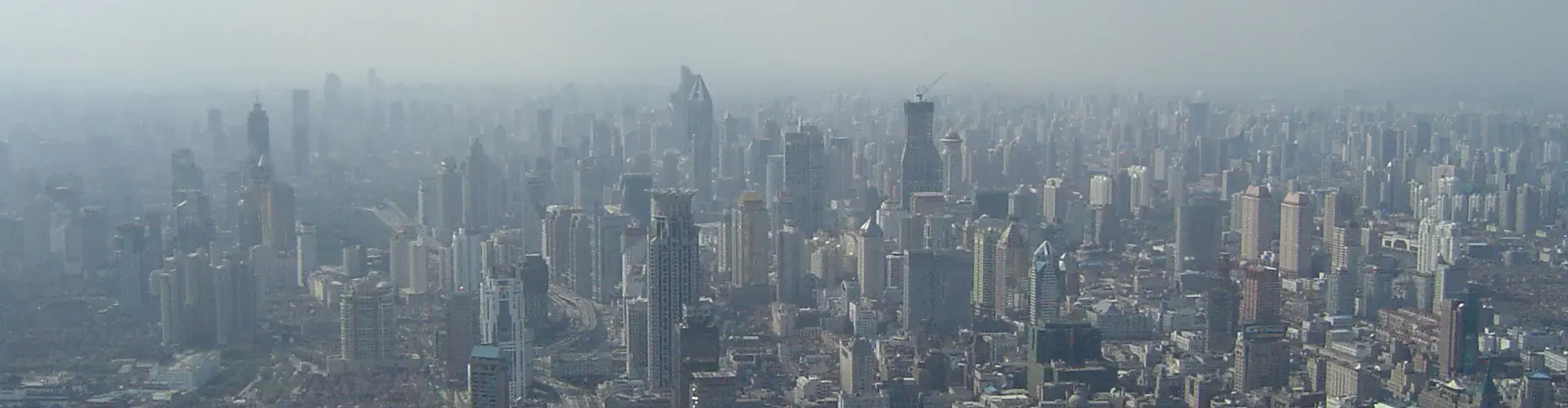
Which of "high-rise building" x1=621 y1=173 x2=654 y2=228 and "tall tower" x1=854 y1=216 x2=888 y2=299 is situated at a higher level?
"high-rise building" x1=621 y1=173 x2=654 y2=228

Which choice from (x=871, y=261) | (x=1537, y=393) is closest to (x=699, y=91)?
(x=871, y=261)

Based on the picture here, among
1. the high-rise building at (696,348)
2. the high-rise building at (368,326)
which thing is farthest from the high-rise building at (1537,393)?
the high-rise building at (368,326)

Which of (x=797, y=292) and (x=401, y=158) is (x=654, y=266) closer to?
(x=797, y=292)

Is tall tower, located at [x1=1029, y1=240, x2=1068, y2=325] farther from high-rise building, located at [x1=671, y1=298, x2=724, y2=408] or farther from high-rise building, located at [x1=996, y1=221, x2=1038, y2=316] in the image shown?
high-rise building, located at [x1=671, y1=298, x2=724, y2=408]

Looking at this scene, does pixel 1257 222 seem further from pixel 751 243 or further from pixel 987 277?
pixel 751 243

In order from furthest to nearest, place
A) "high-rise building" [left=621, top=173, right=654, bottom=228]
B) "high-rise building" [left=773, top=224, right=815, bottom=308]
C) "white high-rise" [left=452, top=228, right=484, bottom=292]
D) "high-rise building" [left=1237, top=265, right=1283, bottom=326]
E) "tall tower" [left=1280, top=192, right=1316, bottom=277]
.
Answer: "high-rise building" [left=621, top=173, right=654, bottom=228]
"tall tower" [left=1280, top=192, right=1316, bottom=277]
"high-rise building" [left=773, top=224, right=815, bottom=308]
"white high-rise" [left=452, top=228, right=484, bottom=292]
"high-rise building" [left=1237, top=265, right=1283, bottom=326]

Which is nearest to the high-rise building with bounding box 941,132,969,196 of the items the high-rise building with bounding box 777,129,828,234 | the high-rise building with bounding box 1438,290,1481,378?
the high-rise building with bounding box 777,129,828,234

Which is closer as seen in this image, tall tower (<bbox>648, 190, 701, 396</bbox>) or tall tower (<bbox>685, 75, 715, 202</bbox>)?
tall tower (<bbox>648, 190, 701, 396</bbox>)

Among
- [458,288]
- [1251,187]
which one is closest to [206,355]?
[458,288]
